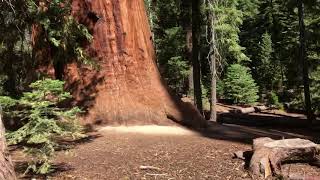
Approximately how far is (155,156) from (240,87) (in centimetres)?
3409

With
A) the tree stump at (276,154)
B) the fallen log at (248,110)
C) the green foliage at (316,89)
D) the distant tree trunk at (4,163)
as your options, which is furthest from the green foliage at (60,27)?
the fallen log at (248,110)

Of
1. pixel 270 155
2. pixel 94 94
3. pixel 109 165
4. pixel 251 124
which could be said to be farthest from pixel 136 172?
pixel 251 124

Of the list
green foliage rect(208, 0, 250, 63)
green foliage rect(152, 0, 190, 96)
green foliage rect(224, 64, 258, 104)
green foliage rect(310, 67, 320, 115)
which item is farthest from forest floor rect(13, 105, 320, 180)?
green foliage rect(224, 64, 258, 104)

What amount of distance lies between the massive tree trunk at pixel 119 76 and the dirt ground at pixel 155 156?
0.59 m

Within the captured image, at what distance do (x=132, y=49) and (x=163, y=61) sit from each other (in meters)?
30.1

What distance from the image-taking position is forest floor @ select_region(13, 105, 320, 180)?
352 inches

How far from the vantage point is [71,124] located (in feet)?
26.8

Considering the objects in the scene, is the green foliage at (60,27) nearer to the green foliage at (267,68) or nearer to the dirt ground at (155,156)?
the dirt ground at (155,156)

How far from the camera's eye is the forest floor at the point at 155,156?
8930 mm

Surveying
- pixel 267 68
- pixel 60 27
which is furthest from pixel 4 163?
pixel 267 68

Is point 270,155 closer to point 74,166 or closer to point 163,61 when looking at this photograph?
point 74,166

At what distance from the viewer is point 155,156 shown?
33.2 feet

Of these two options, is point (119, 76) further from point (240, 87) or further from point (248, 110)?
point (240, 87)

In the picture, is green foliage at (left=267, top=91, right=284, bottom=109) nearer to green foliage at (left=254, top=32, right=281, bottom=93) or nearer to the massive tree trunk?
green foliage at (left=254, top=32, right=281, bottom=93)
